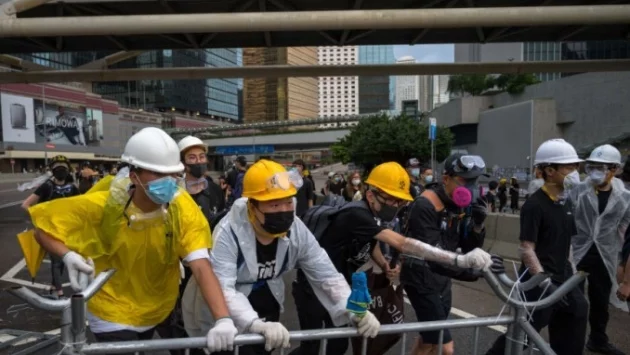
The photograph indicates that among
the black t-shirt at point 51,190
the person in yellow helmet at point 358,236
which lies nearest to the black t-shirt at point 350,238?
the person in yellow helmet at point 358,236

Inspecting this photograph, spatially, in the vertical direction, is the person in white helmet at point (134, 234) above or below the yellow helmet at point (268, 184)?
below

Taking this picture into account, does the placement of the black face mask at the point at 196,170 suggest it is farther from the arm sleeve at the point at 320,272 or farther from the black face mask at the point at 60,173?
the arm sleeve at the point at 320,272

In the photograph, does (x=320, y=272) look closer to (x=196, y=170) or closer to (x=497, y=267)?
(x=497, y=267)

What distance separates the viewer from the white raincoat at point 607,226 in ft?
14.8

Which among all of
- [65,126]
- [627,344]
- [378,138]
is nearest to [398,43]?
[627,344]

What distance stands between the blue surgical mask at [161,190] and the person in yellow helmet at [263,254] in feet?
1.18

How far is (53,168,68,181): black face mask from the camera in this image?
6422mm

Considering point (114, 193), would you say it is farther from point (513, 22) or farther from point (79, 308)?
point (513, 22)

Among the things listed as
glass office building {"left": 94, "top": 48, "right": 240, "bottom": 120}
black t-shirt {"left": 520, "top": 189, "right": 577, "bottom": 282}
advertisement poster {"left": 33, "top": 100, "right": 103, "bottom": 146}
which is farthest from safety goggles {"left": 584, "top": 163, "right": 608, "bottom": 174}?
glass office building {"left": 94, "top": 48, "right": 240, "bottom": 120}

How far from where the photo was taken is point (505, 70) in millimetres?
11812

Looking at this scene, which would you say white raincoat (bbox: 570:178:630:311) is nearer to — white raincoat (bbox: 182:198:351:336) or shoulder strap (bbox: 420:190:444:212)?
shoulder strap (bbox: 420:190:444:212)

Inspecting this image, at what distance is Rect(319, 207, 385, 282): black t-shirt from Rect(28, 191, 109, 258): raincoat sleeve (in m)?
1.56

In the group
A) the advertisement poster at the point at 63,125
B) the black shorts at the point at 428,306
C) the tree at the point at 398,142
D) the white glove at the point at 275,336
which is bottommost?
the black shorts at the point at 428,306

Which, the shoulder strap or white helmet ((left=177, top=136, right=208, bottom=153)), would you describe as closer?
the shoulder strap
